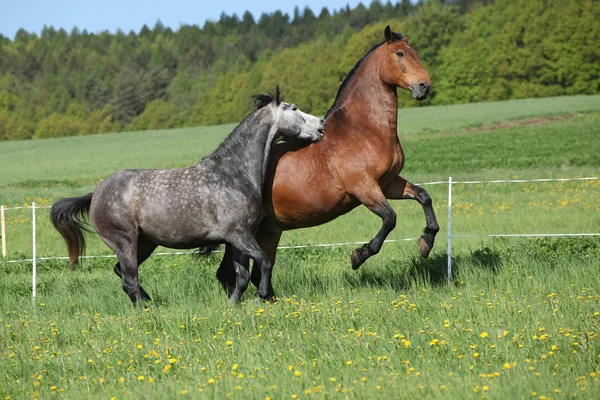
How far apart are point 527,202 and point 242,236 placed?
12694mm

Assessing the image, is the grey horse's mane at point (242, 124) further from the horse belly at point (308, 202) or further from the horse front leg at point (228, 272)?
the horse front leg at point (228, 272)

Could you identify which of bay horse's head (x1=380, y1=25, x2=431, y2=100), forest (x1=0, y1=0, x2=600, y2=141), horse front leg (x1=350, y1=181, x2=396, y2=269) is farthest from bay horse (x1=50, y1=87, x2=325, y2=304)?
forest (x1=0, y1=0, x2=600, y2=141)

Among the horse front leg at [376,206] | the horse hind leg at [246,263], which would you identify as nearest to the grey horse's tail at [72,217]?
the horse hind leg at [246,263]

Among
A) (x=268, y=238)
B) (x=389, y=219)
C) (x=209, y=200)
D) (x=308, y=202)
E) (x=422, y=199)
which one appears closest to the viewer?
(x=389, y=219)

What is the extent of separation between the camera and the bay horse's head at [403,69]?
26.7 feet

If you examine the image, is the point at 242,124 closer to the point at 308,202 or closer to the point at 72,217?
the point at 308,202

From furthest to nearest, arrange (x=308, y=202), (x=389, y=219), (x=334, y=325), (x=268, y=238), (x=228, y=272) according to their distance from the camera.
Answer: (x=228, y=272), (x=268, y=238), (x=308, y=202), (x=389, y=219), (x=334, y=325)

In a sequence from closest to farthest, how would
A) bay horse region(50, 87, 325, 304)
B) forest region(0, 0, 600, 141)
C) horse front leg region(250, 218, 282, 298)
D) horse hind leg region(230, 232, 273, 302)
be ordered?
horse hind leg region(230, 232, 273, 302) → bay horse region(50, 87, 325, 304) → horse front leg region(250, 218, 282, 298) → forest region(0, 0, 600, 141)

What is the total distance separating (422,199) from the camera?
840cm

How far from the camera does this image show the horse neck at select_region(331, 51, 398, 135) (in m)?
8.36

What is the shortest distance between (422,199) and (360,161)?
795mm

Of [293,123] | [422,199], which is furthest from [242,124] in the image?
[422,199]

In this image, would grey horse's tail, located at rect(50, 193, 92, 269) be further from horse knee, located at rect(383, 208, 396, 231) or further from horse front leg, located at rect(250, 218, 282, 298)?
horse knee, located at rect(383, 208, 396, 231)

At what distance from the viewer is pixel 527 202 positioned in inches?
758
